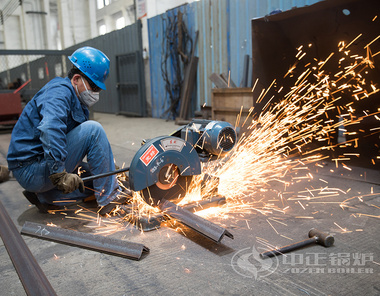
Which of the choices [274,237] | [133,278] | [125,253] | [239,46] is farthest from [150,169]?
[239,46]

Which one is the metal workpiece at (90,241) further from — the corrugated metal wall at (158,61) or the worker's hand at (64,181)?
the corrugated metal wall at (158,61)

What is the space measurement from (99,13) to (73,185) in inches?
699

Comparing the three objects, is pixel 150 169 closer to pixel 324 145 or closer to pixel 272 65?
pixel 272 65

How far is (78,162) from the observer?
99.3 inches

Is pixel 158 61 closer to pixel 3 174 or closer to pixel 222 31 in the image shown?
pixel 222 31

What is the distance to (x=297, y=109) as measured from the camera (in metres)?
4.16

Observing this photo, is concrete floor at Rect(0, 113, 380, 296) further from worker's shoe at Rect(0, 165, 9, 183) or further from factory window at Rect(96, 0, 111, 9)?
factory window at Rect(96, 0, 111, 9)

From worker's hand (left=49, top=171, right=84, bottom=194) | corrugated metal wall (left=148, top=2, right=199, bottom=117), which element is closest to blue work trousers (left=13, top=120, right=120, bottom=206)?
worker's hand (left=49, top=171, right=84, bottom=194)

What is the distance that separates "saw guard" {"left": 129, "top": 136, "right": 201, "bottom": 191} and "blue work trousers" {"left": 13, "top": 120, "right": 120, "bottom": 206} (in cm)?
37

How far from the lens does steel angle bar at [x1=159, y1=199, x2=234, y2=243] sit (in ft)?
6.29

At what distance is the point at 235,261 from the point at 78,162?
Answer: 1.38 m

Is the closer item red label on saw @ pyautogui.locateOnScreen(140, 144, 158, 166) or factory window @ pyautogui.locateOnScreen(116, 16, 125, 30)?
red label on saw @ pyautogui.locateOnScreen(140, 144, 158, 166)

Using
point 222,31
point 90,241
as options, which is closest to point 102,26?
point 222,31

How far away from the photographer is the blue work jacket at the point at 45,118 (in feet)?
7.14
